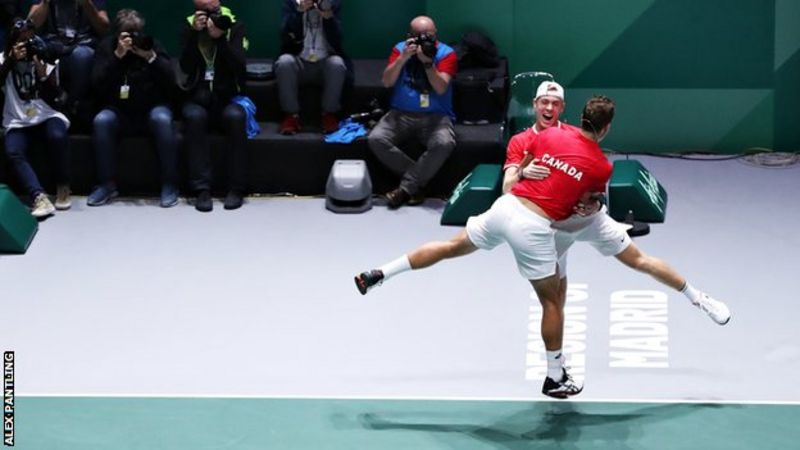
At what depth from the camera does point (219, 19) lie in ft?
43.1

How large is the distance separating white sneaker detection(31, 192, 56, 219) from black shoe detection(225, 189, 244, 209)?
1370mm

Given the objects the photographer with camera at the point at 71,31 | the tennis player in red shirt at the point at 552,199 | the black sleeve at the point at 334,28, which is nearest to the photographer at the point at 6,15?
the photographer with camera at the point at 71,31

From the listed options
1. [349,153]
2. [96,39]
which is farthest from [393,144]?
[96,39]

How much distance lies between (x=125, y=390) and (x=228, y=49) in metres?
4.26

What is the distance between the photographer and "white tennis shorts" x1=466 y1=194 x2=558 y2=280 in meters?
9.05

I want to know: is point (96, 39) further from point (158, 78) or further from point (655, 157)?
point (655, 157)

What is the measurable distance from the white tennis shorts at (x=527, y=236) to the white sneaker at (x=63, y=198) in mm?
5110

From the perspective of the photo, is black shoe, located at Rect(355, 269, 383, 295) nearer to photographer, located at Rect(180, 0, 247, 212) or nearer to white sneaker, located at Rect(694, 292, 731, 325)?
white sneaker, located at Rect(694, 292, 731, 325)

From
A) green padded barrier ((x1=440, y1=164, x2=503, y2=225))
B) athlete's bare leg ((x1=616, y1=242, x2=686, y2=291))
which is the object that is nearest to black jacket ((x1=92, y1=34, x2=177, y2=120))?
green padded barrier ((x1=440, y1=164, x2=503, y2=225))

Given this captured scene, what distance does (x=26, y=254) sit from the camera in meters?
12.1

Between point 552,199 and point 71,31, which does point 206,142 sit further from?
point 552,199

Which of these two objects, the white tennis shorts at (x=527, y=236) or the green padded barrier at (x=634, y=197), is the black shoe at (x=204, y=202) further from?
the white tennis shorts at (x=527, y=236)

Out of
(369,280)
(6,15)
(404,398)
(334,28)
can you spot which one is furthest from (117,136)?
(404,398)

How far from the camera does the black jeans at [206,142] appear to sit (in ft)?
43.5
